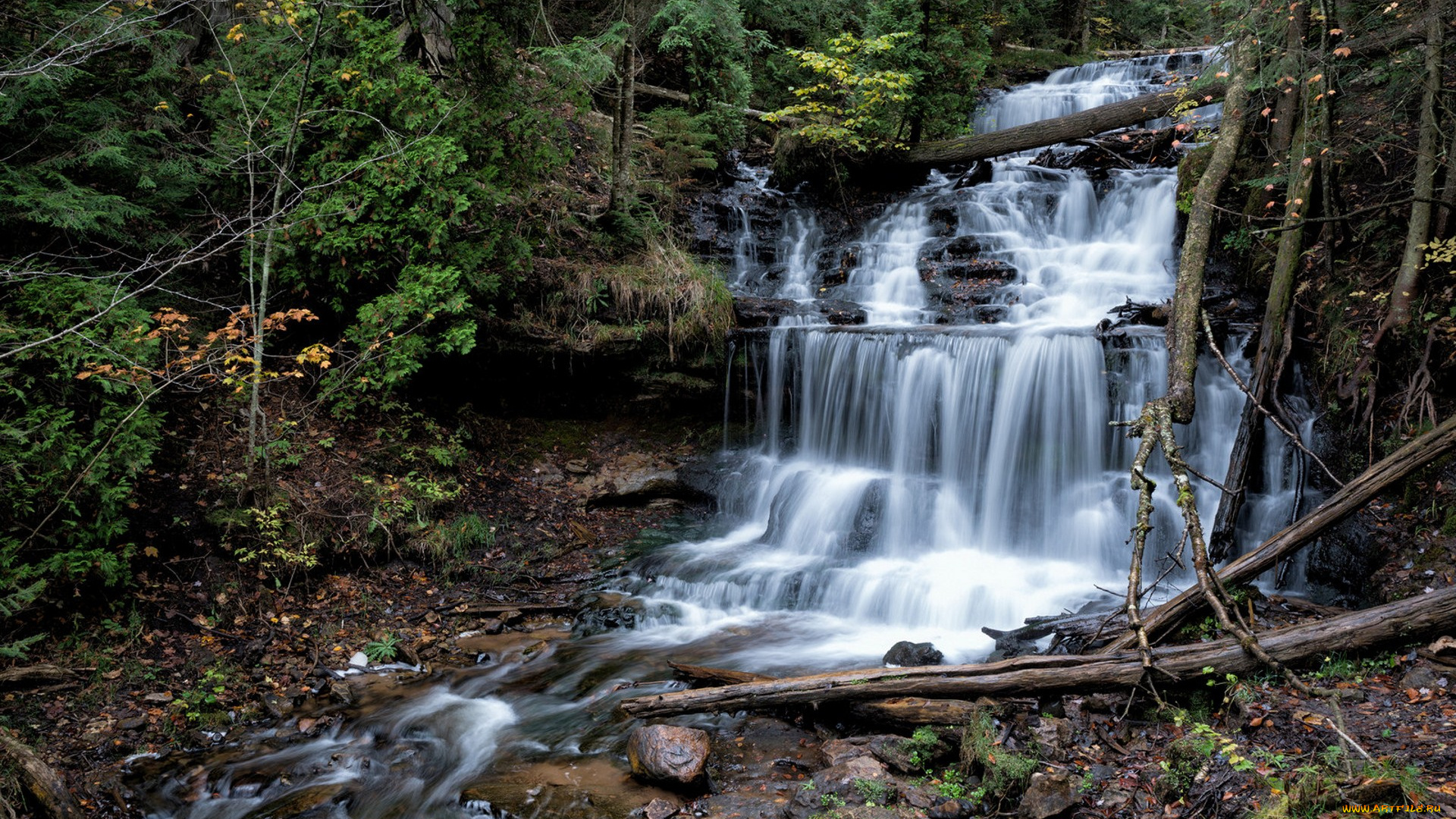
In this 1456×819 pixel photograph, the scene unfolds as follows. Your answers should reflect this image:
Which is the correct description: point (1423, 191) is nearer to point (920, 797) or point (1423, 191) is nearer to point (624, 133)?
point (920, 797)

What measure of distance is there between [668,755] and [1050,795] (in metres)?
2.21

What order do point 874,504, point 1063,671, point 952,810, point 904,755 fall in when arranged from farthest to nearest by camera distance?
point 874,504, point 1063,671, point 904,755, point 952,810

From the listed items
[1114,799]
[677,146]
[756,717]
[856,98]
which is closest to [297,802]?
[756,717]

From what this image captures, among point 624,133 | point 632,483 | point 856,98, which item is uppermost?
point 856,98

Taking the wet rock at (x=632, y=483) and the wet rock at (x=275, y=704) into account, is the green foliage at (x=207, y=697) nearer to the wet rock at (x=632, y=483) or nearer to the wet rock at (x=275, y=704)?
the wet rock at (x=275, y=704)

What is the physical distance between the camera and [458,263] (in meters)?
8.30

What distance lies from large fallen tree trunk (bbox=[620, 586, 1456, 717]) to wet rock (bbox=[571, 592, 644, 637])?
1801mm

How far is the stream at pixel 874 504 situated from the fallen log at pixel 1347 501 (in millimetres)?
1823

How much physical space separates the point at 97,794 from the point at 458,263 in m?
5.47

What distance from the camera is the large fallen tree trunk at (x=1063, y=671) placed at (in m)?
4.38

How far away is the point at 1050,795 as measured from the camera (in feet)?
12.6

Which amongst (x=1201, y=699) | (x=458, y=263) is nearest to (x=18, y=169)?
(x=458, y=263)

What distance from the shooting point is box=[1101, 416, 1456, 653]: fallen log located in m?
5.25

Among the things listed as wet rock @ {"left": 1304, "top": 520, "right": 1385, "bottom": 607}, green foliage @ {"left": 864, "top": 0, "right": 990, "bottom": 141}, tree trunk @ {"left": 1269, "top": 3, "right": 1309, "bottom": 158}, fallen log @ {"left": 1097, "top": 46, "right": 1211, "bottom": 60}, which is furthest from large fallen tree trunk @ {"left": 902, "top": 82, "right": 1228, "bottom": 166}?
wet rock @ {"left": 1304, "top": 520, "right": 1385, "bottom": 607}
